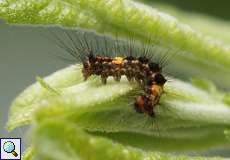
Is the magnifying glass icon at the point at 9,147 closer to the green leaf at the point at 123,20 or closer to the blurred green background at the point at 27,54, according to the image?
the green leaf at the point at 123,20

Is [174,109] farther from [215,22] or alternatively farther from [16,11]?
[215,22]

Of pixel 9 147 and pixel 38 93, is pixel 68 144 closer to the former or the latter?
pixel 38 93

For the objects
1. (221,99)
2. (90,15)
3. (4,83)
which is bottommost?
(4,83)

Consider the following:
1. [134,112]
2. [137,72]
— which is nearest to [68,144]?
[134,112]

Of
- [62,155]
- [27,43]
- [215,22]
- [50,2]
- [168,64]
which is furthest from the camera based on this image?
[27,43]

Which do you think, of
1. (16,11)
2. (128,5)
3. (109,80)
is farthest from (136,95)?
(16,11)

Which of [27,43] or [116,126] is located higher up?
[116,126]
